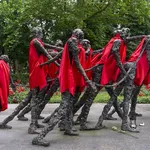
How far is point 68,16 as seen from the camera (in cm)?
1803

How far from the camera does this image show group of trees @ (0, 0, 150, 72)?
1831 centimetres

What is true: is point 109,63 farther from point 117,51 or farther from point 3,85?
point 3,85

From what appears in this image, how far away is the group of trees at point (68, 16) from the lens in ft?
60.1

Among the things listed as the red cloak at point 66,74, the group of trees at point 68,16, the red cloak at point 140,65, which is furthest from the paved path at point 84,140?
the group of trees at point 68,16

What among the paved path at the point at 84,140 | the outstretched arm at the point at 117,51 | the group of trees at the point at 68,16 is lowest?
the paved path at the point at 84,140

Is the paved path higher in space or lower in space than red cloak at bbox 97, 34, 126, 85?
lower

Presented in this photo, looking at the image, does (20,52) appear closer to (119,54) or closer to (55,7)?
(55,7)

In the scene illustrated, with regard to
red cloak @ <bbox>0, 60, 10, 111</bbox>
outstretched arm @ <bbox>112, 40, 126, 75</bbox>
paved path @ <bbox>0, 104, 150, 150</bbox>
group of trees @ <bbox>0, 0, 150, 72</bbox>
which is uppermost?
group of trees @ <bbox>0, 0, 150, 72</bbox>

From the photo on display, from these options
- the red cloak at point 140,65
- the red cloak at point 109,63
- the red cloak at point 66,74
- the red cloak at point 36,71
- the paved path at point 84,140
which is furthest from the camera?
the red cloak at point 140,65

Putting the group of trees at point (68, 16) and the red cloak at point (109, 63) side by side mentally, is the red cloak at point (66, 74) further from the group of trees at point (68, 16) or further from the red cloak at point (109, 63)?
the group of trees at point (68, 16)

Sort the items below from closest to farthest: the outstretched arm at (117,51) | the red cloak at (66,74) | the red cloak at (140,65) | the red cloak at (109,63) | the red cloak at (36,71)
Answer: the red cloak at (66,74) < the red cloak at (36,71) < the outstretched arm at (117,51) < the red cloak at (109,63) < the red cloak at (140,65)

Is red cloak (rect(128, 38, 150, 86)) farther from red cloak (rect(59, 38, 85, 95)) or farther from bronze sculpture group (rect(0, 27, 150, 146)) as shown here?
red cloak (rect(59, 38, 85, 95))

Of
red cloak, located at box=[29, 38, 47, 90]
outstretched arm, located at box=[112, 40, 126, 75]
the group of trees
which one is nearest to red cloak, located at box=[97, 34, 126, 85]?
outstretched arm, located at box=[112, 40, 126, 75]

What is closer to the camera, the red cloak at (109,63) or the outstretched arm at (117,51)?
the outstretched arm at (117,51)
